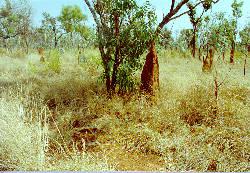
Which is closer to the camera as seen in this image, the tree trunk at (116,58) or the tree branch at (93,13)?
the tree trunk at (116,58)

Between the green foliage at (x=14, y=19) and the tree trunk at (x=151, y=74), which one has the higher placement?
the green foliage at (x=14, y=19)

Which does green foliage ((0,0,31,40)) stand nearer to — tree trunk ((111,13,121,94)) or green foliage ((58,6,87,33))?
green foliage ((58,6,87,33))

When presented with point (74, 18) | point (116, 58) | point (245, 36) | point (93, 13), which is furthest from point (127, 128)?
point (245, 36)

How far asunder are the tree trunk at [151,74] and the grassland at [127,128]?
17 cm

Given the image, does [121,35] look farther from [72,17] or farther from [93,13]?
[72,17]

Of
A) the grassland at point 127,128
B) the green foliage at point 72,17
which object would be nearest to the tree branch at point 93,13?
the grassland at point 127,128

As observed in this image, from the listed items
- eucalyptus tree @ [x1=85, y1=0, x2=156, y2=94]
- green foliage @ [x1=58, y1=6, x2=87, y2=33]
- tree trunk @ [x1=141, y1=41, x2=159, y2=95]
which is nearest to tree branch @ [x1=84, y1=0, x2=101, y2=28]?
eucalyptus tree @ [x1=85, y1=0, x2=156, y2=94]

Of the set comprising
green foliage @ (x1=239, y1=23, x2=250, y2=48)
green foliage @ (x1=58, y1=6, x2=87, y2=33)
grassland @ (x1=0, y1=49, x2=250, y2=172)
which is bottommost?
grassland @ (x1=0, y1=49, x2=250, y2=172)

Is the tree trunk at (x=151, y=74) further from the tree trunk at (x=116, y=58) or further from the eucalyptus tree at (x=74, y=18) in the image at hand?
the eucalyptus tree at (x=74, y=18)

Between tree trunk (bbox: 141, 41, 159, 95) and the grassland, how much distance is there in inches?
6.8

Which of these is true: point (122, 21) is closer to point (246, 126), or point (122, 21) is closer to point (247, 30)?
point (246, 126)

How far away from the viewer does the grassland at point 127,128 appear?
14.5 ft

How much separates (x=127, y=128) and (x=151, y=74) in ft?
4.29

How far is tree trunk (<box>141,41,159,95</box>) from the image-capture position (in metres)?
6.80
